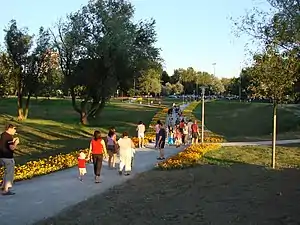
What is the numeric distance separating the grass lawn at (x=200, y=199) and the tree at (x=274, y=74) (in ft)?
7.93

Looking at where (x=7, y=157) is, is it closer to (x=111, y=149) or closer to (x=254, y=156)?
(x=111, y=149)

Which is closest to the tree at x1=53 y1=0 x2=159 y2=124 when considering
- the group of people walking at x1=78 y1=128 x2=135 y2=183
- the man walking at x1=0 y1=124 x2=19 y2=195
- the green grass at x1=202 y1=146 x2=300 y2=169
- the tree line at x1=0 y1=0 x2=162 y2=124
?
the tree line at x1=0 y1=0 x2=162 y2=124

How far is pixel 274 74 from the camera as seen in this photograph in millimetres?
14141

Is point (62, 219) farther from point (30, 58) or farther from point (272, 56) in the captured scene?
point (30, 58)

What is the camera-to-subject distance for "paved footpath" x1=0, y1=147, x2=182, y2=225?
29.7 feet

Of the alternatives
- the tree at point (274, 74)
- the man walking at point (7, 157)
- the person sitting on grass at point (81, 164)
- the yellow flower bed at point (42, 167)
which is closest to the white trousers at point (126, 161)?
the person sitting on grass at point (81, 164)

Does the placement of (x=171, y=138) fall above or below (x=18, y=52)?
below

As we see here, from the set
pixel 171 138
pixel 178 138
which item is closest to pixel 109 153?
pixel 178 138

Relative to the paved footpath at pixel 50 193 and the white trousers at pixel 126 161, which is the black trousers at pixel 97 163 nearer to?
the paved footpath at pixel 50 193

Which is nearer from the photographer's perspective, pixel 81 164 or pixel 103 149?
pixel 81 164

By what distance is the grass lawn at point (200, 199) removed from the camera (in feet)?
27.7

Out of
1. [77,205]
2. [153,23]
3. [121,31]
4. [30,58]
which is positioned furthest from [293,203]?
[30,58]

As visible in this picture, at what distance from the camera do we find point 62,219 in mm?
8609

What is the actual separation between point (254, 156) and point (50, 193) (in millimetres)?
9681
